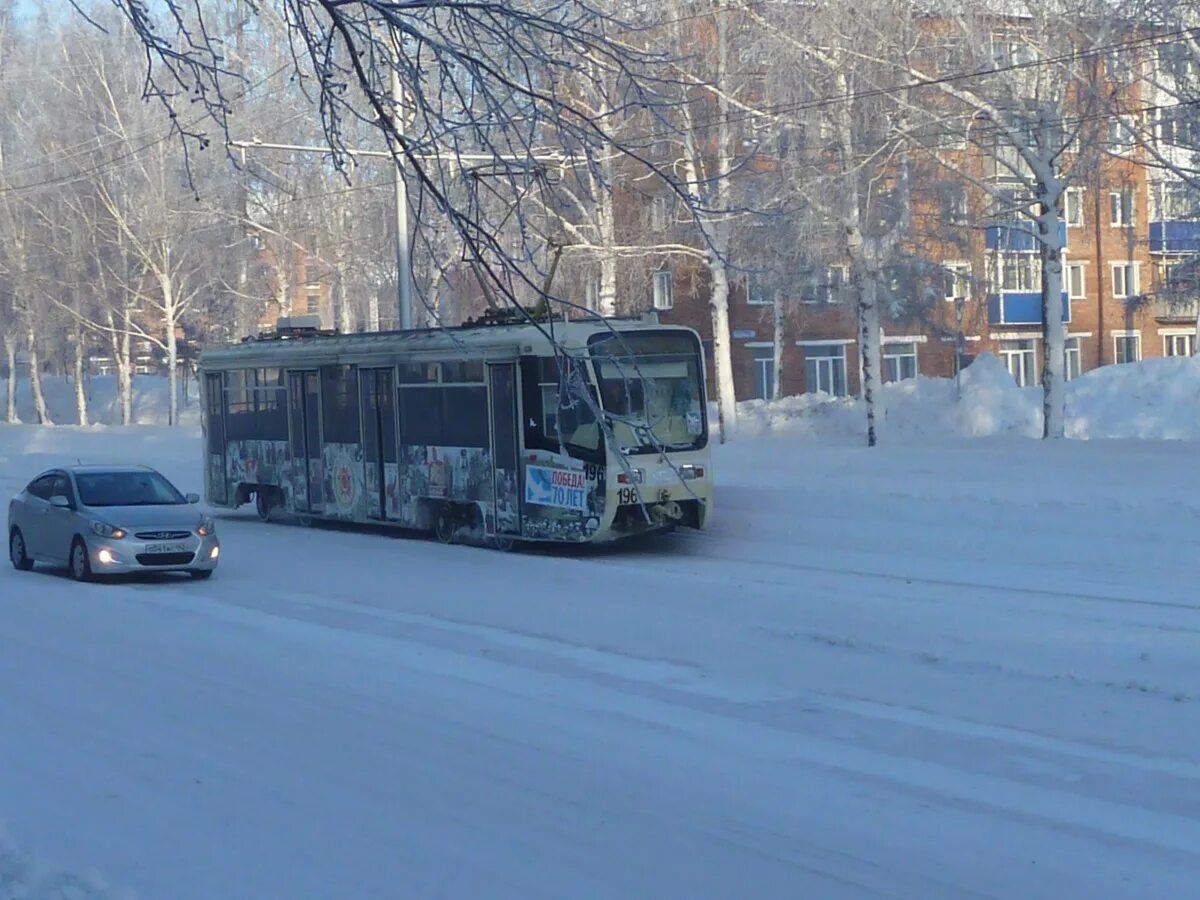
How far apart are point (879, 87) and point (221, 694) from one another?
18.8 metres

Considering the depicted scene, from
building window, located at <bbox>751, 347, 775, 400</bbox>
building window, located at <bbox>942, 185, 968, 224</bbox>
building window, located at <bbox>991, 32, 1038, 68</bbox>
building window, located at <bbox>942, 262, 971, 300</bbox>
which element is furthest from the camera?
building window, located at <bbox>751, 347, 775, 400</bbox>

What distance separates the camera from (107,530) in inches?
709

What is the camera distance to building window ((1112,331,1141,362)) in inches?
2373

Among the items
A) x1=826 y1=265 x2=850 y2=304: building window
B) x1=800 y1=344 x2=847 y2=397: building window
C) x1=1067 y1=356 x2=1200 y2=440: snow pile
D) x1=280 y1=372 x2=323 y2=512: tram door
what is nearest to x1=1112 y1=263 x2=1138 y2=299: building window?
x1=800 y1=344 x2=847 y2=397: building window

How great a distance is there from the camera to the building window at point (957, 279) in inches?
1527

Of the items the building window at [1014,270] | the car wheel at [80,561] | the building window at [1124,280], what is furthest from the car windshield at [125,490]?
the building window at [1124,280]

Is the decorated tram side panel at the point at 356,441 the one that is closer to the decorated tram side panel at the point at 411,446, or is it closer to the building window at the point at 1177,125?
the decorated tram side panel at the point at 411,446

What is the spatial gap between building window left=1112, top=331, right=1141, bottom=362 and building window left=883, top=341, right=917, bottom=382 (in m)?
9.42

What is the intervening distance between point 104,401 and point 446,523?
63.9 meters

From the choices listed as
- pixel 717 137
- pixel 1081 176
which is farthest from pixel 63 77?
pixel 1081 176

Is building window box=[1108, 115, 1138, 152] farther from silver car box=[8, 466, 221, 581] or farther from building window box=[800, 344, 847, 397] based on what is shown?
building window box=[800, 344, 847, 397]

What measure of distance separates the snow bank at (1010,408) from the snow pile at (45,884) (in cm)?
3092

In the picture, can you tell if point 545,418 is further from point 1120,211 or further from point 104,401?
point 104,401

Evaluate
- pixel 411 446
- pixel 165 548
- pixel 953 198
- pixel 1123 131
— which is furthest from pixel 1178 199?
pixel 165 548
